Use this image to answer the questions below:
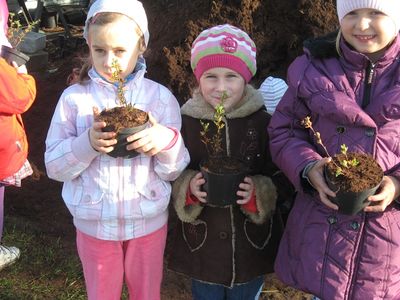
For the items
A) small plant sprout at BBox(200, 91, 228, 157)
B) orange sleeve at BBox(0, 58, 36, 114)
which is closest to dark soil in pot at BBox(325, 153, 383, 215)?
small plant sprout at BBox(200, 91, 228, 157)

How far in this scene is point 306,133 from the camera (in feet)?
8.55

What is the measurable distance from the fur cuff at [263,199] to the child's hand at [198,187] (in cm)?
24

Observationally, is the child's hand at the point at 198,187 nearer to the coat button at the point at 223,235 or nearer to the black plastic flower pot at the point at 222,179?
the black plastic flower pot at the point at 222,179

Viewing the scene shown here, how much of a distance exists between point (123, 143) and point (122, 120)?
0.32 ft

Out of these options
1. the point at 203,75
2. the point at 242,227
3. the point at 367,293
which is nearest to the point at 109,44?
the point at 203,75

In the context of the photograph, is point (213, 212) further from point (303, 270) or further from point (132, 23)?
point (132, 23)

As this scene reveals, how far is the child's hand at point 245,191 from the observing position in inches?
100

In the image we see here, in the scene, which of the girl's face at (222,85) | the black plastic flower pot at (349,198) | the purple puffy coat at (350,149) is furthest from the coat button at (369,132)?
the girl's face at (222,85)

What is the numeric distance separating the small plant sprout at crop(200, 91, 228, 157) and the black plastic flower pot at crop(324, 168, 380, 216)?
544mm

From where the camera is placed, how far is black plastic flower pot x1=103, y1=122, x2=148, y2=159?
7.68 feet

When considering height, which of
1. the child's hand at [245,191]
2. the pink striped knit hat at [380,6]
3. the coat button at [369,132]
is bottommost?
the child's hand at [245,191]

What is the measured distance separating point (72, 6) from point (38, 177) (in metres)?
7.36

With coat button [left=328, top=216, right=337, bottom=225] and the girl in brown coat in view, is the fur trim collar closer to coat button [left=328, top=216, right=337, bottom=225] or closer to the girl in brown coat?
the girl in brown coat

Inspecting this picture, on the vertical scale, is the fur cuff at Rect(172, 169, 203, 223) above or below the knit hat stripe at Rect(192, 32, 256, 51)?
below
